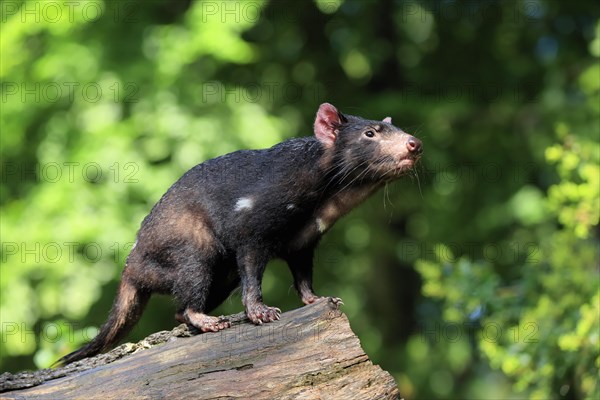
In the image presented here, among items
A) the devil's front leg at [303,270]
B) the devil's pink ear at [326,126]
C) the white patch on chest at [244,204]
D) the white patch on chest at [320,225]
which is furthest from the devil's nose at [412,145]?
the white patch on chest at [244,204]

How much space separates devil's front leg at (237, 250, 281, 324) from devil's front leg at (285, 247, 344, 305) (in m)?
0.36

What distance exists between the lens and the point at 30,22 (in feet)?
35.9

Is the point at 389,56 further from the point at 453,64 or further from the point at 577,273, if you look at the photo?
the point at 577,273

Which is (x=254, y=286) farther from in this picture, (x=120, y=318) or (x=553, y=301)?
(x=553, y=301)

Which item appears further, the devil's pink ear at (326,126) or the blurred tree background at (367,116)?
the blurred tree background at (367,116)

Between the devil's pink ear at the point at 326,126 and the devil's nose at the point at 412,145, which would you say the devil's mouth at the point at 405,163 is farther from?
the devil's pink ear at the point at 326,126

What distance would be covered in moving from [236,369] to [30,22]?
267 inches

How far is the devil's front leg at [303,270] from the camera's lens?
6426 mm

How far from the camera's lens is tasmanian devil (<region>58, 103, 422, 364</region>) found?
6195 mm

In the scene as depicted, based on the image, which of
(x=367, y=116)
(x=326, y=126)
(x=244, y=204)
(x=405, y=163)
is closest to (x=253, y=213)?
(x=244, y=204)

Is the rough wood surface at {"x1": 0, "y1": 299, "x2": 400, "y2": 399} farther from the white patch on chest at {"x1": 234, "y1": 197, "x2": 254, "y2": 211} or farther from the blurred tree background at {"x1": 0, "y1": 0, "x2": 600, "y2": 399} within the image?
the blurred tree background at {"x1": 0, "y1": 0, "x2": 600, "y2": 399}

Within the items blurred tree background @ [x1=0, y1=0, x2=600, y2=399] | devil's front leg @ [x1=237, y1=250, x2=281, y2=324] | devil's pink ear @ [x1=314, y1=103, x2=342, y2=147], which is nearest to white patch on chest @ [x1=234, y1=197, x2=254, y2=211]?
devil's front leg @ [x1=237, y1=250, x2=281, y2=324]

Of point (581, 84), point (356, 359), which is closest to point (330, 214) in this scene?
point (356, 359)

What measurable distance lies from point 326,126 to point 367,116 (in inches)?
286
